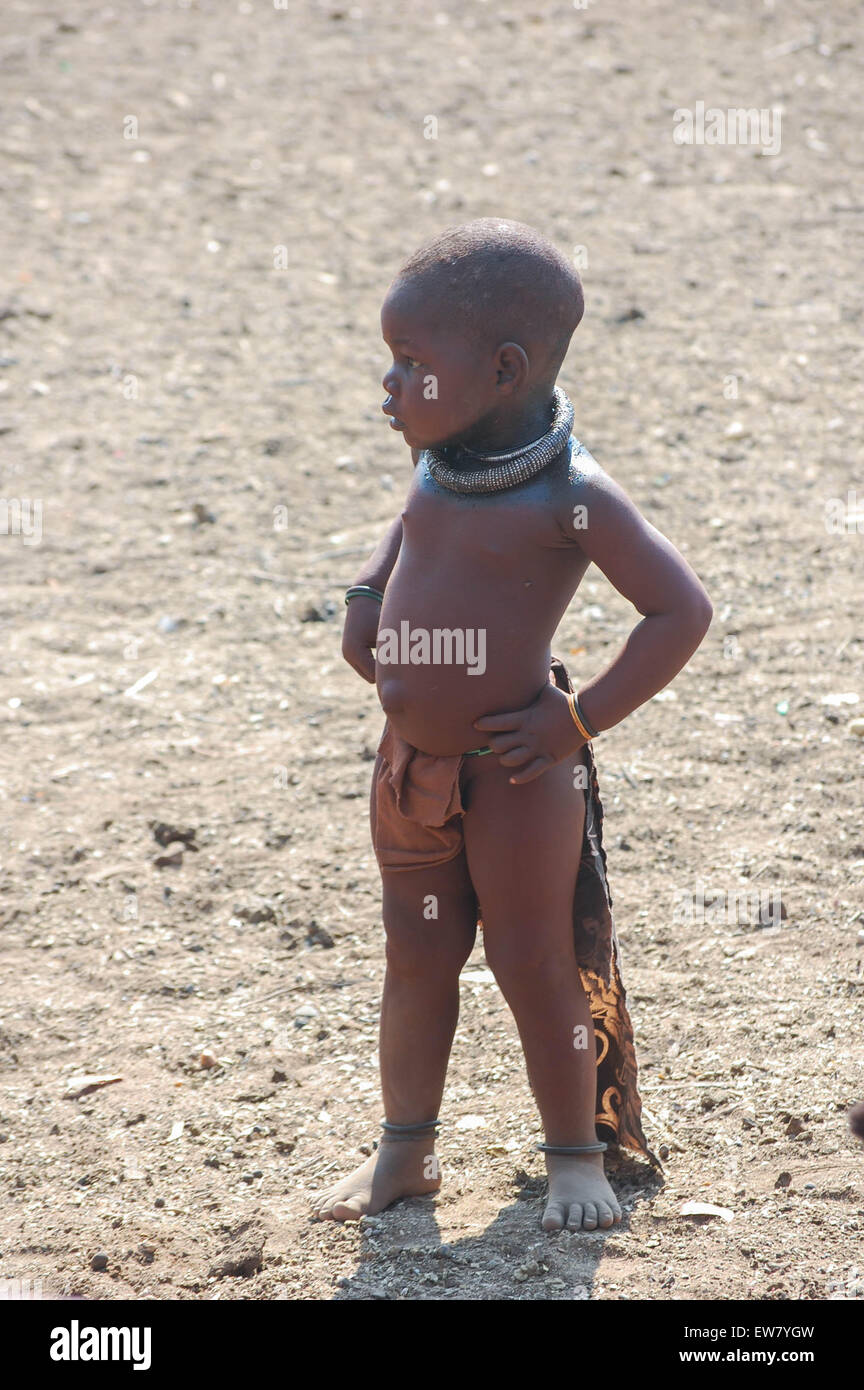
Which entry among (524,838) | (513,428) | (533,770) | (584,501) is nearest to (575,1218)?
(524,838)

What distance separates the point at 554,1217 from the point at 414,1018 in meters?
0.46

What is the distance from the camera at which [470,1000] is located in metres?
3.58

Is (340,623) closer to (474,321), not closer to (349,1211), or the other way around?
(349,1211)

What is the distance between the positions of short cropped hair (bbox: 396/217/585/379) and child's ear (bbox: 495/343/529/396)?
0.02 meters

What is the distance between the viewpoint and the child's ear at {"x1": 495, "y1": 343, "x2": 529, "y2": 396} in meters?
2.35

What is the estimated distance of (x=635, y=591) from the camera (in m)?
2.40

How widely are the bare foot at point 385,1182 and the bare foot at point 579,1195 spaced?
0.84 ft

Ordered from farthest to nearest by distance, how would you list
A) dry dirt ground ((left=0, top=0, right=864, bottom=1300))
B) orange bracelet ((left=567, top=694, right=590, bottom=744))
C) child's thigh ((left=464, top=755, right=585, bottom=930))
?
dry dirt ground ((left=0, top=0, right=864, bottom=1300)) → child's thigh ((left=464, top=755, right=585, bottom=930)) → orange bracelet ((left=567, top=694, right=590, bottom=744))

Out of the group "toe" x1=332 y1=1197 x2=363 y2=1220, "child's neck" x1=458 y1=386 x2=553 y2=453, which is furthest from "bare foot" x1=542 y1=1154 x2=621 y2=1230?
"child's neck" x1=458 y1=386 x2=553 y2=453

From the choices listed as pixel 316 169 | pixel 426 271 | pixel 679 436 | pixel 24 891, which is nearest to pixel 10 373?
pixel 316 169
